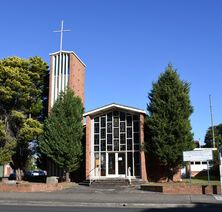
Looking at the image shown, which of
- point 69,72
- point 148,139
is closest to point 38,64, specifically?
point 69,72

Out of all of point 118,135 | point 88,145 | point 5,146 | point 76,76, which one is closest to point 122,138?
point 118,135

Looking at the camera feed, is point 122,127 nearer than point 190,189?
No

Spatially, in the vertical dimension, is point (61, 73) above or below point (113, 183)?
above

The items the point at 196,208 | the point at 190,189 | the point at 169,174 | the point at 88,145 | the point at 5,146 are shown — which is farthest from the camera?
the point at 88,145

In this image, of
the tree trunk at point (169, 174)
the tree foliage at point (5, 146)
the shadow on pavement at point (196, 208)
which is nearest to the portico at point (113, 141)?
the tree trunk at point (169, 174)

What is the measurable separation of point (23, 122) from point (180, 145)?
530 inches

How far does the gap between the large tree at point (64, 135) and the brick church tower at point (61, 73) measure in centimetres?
286

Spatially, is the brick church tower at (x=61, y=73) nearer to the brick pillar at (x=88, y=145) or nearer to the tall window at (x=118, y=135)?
the brick pillar at (x=88, y=145)

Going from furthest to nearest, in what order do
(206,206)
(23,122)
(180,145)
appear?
(23,122) → (180,145) → (206,206)

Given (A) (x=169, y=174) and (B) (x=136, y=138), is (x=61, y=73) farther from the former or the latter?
(A) (x=169, y=174)

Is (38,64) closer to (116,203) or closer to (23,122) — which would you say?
(23,122)

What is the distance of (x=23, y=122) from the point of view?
3184 cm

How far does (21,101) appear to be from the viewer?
105ft

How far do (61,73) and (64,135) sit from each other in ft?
24.5
